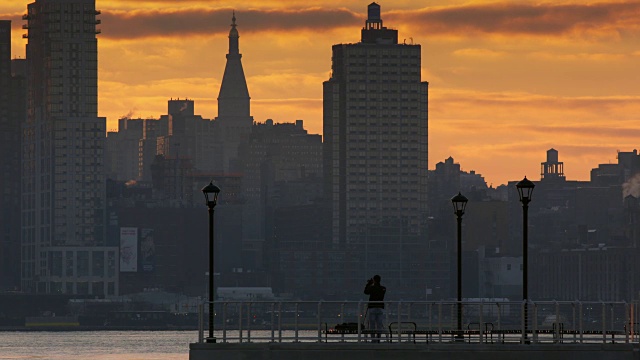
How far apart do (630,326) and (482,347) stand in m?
4.88

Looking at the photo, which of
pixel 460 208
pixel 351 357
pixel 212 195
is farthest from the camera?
pixel 460 208

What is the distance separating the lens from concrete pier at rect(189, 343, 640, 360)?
5184cm

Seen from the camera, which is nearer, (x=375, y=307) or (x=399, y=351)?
(x=399, y=351)

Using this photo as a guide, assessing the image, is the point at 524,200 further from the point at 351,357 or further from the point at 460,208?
the point at 351,357

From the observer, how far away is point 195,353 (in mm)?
52188

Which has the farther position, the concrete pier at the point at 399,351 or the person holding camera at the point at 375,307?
the person holding camera at the point at 375,307

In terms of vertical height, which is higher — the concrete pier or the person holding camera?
the person holding camera

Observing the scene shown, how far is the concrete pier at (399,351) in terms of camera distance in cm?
5184

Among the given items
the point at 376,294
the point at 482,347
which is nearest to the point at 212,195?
the point at 376,294

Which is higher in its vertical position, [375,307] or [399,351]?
[375,307]

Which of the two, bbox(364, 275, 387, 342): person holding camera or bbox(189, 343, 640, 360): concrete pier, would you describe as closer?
bbox(189, 343, 640, 360): concrete pier

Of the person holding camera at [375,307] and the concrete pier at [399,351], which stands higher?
the person holding camera at [375,307]

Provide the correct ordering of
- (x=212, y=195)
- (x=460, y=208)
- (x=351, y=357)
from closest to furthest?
(x=351, y=357), (x=212, y=195), (x=460, y=208)

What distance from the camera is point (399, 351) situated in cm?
5184
